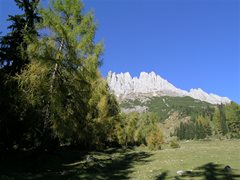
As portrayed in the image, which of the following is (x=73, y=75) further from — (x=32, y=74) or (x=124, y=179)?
(x=124, y=179)

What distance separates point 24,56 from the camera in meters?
22.7

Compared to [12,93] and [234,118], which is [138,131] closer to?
[234,118]

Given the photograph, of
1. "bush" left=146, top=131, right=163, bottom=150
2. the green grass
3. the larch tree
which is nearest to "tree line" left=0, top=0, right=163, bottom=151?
the larch tree

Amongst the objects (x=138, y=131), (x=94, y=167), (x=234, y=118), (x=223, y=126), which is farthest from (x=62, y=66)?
(x=223, y=126)

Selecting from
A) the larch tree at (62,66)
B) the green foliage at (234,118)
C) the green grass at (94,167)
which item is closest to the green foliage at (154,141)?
the green grass at (94,167)

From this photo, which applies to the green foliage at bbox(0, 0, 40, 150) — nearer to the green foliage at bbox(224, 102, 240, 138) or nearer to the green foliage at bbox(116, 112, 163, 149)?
the green foliage at bbox(116, 112, 163, 149)

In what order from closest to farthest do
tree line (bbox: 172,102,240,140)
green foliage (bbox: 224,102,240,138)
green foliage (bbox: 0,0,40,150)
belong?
green foliage (bbox: 0,0,40,150), green foliage (bbox: 224,102,240,138), tree line (bbox: 172,102,240,140)

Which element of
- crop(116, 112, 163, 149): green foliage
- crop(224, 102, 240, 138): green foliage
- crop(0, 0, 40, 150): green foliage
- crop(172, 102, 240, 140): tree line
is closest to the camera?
crop(0, 0, 40, 150): green foliage

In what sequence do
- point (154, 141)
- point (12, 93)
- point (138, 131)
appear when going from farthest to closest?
1. point (138, 131)
2. point (154, 141)
3. point (12, 93)

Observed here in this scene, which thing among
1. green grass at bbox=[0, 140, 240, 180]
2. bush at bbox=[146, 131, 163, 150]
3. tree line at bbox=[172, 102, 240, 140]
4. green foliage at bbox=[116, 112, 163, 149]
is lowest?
green grass at bbox=[0, 140, 240, 180]

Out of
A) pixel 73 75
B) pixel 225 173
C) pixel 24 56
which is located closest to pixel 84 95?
pixel 73 75

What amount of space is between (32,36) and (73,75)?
4069mm

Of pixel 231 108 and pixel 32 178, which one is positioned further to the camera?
pixel 231 108

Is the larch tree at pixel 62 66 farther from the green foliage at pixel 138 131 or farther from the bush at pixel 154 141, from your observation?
the green foliage at pixel 138 131
